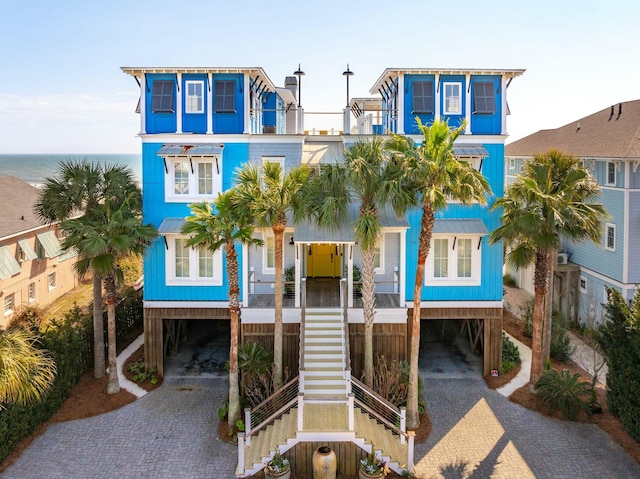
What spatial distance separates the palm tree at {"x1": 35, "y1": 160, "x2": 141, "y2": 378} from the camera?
19.4m

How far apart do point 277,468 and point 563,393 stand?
9.53 m

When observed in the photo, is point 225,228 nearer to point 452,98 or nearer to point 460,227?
point 460,227

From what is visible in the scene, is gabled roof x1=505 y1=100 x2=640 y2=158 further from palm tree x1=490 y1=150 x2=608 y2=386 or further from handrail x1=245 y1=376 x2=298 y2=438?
handrail x1=245 y1=376 x2=298 y2=438

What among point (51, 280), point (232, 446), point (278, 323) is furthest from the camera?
point (51, 280)

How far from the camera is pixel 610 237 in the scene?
25734mm

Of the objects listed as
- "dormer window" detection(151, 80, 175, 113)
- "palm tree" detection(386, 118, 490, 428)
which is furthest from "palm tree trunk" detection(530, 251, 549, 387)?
"dormer window" detection(151, 80, 175, 113)

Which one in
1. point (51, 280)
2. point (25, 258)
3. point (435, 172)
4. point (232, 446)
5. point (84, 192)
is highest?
point (435, 172)

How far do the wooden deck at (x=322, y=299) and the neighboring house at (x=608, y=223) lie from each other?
8861 mm

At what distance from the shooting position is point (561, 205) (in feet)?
59.3

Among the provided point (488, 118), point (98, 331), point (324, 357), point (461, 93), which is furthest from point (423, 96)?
point (98, 331)

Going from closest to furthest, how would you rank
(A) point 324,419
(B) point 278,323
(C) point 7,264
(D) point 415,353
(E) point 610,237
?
(A) point 324,419 → (D) point 415,353 → (B) point 278,323 → (E) point 610,237 → (C) point 7,264

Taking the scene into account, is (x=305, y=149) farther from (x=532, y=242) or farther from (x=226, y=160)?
(x=532, y=242)

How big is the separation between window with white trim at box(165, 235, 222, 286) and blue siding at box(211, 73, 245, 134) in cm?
448

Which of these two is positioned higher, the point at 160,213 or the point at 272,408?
the point at 160,213
